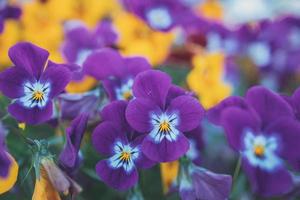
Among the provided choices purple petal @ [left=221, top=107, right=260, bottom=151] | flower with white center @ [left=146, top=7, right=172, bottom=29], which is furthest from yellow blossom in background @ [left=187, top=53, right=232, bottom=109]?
purple petal @ [left=221, top=107, right=260, bottom=151]

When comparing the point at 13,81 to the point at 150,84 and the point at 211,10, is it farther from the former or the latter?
the point at 211,10

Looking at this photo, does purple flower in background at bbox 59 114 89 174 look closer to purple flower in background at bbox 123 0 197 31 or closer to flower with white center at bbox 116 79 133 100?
flower with white center at bbox 116 79 133 100

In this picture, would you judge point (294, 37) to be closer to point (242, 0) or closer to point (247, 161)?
point (247, 161)

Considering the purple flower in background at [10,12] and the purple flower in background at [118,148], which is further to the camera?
the purple flower in background at [10,12]

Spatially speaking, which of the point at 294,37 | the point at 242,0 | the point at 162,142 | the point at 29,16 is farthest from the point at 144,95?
the point at 242,0

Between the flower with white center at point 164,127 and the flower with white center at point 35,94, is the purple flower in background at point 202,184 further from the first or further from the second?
the flower with white center at point 35,94

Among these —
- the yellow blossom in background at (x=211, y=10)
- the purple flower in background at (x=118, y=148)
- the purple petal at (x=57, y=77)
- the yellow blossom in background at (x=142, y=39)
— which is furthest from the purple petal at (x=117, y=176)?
the yellow blossom in background at (x=211, y=10)
